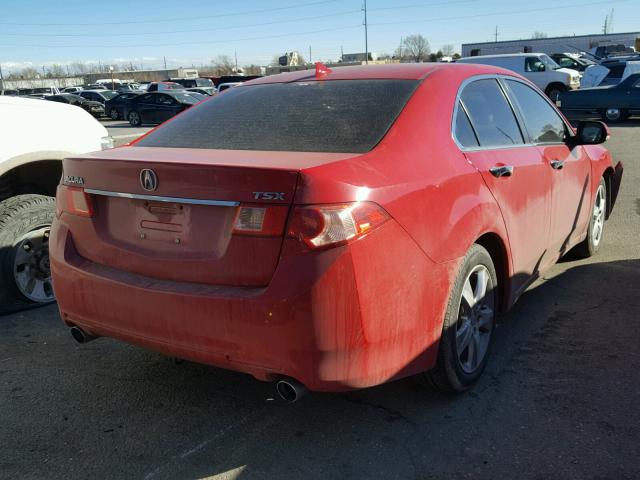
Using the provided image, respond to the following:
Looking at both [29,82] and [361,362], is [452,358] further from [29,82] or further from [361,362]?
[29,82]

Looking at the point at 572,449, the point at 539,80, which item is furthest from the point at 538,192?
the point at 539,80

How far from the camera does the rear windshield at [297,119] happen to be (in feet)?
9.60

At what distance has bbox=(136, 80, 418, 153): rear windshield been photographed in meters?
2.93

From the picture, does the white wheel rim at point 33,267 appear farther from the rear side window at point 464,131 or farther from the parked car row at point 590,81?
the parked car row at point 590,81

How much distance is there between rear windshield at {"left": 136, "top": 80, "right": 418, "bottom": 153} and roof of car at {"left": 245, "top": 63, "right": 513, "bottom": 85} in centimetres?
8

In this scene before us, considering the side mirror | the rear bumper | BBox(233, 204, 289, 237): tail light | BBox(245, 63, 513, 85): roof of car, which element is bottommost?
the rear bumper

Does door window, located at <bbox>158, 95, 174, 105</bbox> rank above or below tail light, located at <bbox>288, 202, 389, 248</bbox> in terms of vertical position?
below

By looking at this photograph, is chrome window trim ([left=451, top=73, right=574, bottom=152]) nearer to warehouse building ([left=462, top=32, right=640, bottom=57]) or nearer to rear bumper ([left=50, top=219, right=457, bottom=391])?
rear bumper ([left=50, top=219, right=457, bottom=391])

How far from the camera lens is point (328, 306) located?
2.40m

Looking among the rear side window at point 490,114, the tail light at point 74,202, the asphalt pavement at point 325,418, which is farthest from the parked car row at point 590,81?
the tail light at point 74,202

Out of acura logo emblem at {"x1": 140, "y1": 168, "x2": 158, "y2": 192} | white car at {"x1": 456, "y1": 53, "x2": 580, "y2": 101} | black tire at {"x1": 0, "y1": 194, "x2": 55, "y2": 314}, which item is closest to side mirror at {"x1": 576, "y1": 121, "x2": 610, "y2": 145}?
acura logo emblem at {"x1": 140, "y1": 168, "x2": 158, "y2": 192}

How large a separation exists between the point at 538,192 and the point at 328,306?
2.05m

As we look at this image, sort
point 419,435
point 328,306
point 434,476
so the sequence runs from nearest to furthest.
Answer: point 328,306 → point 434,476 → point 419,435

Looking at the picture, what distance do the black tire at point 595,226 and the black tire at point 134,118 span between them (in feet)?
82.5
